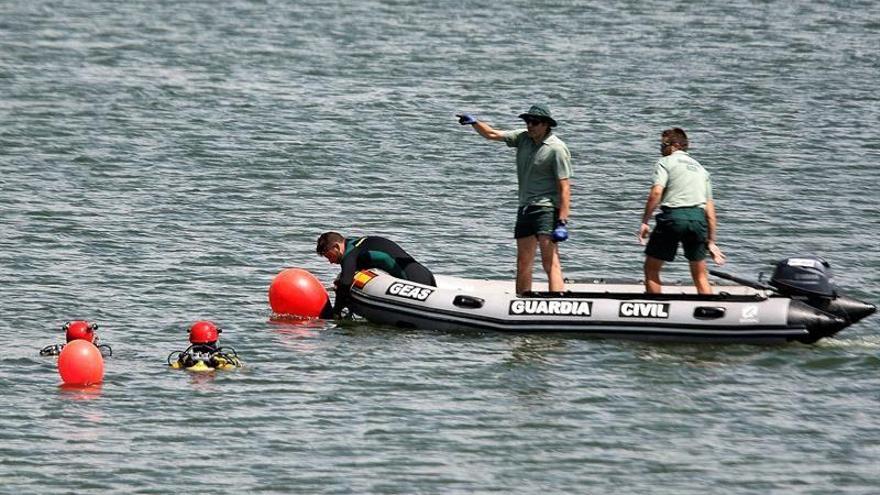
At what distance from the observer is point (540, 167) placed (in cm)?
1773

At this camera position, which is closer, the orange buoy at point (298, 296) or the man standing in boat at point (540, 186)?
the man standing in boat at point (540, 186)

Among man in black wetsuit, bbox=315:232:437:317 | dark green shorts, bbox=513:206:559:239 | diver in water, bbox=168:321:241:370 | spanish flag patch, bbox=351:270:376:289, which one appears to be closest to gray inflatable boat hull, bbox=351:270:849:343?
spanish flag patch, bbox=351:270:376:289

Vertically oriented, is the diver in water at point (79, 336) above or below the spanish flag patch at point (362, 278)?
below

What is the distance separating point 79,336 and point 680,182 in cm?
565

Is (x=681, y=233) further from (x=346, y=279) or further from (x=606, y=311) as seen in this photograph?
(x=346, y=279)

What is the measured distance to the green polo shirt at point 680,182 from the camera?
Answer: 17453mm

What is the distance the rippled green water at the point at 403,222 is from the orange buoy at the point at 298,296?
0.79 feet

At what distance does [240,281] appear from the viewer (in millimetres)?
20734

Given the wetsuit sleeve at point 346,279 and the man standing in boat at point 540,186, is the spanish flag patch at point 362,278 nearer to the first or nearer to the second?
the wetsuit sleeve at point 346,279

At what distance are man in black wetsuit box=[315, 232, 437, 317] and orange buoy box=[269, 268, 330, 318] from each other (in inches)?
7.5

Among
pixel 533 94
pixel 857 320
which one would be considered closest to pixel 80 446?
pixel 857 320

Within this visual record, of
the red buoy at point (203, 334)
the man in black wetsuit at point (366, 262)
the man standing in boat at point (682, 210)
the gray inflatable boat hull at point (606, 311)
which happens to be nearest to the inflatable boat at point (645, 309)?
the gray inflatable boat hull at point (606, 311)

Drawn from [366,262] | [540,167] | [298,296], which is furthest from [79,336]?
[540,167]

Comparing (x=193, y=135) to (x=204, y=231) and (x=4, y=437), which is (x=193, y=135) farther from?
(x=4, y=437)
